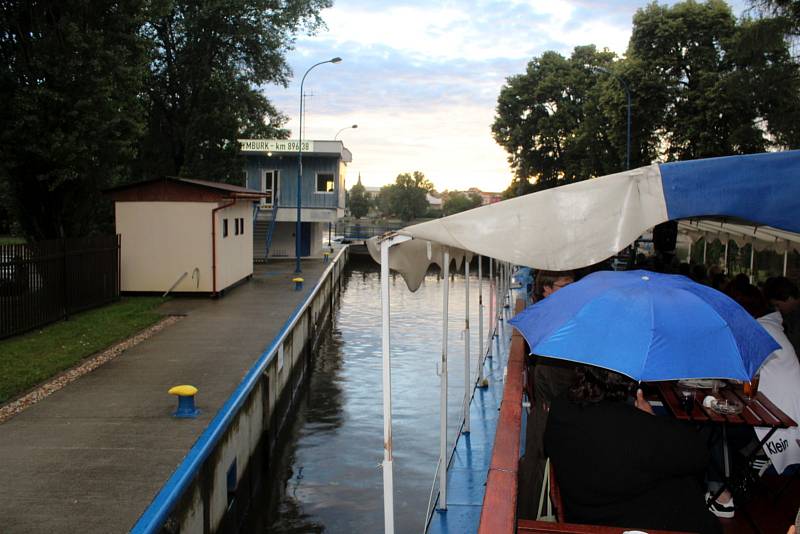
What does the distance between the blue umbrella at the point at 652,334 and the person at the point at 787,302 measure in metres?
2.12

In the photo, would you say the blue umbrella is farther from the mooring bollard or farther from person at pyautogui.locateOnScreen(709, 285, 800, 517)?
the mooring bollard

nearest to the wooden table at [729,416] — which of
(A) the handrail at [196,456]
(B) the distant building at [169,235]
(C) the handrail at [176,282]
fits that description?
(A) the handrail at [196,456]

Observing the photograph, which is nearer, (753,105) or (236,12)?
(753,105)

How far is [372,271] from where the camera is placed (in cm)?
4825

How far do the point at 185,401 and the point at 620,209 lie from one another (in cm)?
674

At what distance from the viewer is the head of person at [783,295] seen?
20.5 ft

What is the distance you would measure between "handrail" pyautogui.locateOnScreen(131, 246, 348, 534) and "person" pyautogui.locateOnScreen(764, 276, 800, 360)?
5.40 meters

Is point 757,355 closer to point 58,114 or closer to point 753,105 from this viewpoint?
point 58,114

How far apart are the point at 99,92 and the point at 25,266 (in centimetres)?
528

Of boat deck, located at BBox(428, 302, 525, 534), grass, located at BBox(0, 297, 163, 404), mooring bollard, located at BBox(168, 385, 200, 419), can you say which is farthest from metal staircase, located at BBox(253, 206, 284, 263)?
mooring bollard, located at BBox(168, 385, 200, 419)

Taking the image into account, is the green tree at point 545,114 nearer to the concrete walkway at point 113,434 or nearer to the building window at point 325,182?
the building window at point 325,182

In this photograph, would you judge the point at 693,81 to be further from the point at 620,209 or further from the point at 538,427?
the point at 620,209

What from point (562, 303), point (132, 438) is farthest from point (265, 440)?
point (562, 303)

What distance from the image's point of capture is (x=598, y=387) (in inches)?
140
